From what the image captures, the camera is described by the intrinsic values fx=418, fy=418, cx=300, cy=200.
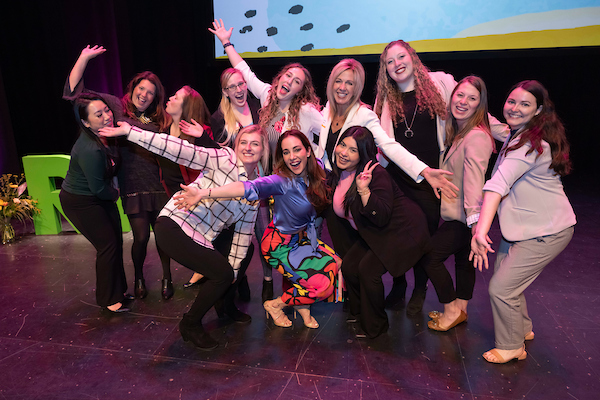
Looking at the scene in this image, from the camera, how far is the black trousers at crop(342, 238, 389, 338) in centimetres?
251

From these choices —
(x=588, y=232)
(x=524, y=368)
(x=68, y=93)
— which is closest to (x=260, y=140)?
(x=68, y=93)

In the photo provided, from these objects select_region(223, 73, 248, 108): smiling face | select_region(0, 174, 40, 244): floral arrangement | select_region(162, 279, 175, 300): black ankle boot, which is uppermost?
select_region(223, 73, 248, 108): smiling face

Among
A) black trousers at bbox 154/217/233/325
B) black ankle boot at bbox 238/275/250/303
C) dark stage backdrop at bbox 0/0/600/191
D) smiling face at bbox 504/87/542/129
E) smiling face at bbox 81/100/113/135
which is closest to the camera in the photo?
smiling face at bbox 504/87/542/129

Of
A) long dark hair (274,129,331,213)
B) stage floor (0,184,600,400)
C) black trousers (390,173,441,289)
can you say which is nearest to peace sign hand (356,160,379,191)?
long dark hair (274,129,331,213)

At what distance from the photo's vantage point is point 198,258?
2.35 meters

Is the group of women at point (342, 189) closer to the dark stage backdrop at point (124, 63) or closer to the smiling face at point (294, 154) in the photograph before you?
the smiling face at point (294, 154)

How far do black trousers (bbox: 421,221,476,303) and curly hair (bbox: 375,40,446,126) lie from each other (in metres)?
0.73

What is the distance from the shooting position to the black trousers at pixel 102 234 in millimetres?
2775

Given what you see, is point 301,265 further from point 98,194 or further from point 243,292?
point 98,194

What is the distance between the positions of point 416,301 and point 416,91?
56.4 inches

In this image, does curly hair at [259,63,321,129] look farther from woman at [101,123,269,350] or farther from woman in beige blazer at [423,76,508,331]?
woman in beige blazer at [423,76,508,331]

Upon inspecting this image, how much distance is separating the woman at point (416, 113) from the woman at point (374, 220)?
0.17 meters

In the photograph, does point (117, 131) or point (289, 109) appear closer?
point (117, 131)

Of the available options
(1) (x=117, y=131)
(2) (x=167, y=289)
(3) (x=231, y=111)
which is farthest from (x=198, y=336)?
(3) (x=231, y=111)
